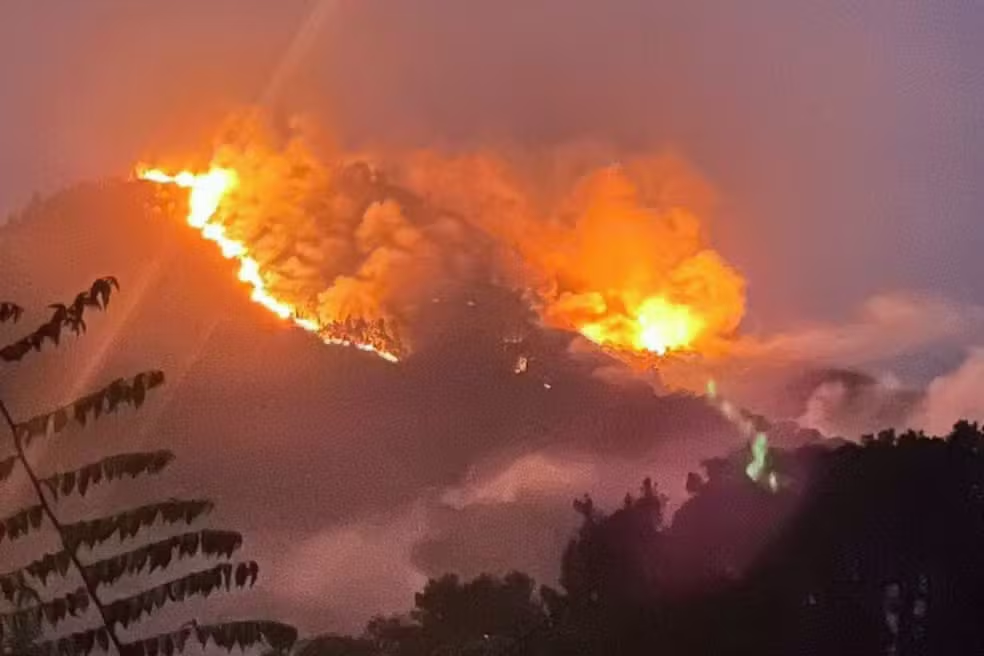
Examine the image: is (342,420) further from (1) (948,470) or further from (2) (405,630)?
(1) (948,470)

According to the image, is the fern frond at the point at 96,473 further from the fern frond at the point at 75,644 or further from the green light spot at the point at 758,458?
the green light spot at the point at 758,458

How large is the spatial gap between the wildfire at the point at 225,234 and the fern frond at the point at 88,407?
379 inches

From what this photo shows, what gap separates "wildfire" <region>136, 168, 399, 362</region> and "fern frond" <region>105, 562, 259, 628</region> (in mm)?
9421

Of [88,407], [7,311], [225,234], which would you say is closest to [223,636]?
[88,407]

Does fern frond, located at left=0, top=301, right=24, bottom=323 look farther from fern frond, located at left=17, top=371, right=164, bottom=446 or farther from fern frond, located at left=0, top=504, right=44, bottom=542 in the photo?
fern frond, located at left=0, top=504, right=44, bottom=542

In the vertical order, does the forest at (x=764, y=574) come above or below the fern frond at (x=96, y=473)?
above

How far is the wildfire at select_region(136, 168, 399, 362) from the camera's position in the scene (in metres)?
14.0

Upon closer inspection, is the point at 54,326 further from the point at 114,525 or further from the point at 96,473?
the point at 114,525

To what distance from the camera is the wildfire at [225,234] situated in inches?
551

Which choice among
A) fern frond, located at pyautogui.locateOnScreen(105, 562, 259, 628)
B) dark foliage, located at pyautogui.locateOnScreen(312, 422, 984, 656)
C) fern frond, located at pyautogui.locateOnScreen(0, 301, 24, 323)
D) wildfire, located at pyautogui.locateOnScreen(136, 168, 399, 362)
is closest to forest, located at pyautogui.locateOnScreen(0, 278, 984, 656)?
dark foliage, located at pyautogui.locateOnScreen(312, 422, 984, 656)

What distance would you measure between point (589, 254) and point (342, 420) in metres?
3.27

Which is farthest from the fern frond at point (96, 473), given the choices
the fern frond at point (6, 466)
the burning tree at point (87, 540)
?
the fern frond at point (6, 466)

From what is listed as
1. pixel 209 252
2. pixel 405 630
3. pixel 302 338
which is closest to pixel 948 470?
pixel 405 630

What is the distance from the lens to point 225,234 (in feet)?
48.7
